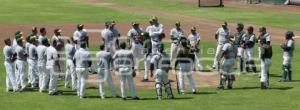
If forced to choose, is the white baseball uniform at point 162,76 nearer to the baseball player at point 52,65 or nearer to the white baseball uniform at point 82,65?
the white baseball uniform at point 82,65

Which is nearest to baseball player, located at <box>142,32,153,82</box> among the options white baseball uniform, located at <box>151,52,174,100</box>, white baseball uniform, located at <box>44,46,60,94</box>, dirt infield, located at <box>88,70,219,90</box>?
dirt infield, located at <box>88,70,219,90</box>

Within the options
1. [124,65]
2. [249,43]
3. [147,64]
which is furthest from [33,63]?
[249,43]

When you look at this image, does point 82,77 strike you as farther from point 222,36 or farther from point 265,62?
point 222,36

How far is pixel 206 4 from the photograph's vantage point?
243 feet

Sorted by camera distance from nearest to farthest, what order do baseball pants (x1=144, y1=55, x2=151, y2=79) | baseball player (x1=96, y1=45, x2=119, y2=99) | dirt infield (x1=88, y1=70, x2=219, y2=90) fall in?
1. baseball player (x1=96, y1=45, x2=119, y2=99)
2. dirt infield (x1=88, y1=70, x2=219, y2=90)
3. baseball pants (x1=144, y1=55, x2=151, y2=79)

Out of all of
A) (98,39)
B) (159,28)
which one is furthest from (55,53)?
→ (98,39)

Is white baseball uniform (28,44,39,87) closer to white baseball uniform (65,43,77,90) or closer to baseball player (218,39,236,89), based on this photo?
white baseball uniform (65,43,77,90)

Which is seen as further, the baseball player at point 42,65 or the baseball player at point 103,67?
the baseball player at point 42,65

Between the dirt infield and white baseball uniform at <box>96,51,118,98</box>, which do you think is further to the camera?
the dirt infield

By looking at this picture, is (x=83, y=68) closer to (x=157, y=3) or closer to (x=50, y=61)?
(x=50, y=61)

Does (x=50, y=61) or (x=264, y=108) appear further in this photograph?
(x=50, y=61)

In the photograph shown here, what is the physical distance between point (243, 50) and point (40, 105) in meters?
11.0

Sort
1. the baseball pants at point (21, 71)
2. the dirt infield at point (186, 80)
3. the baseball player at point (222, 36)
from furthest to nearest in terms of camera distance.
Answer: the baseball player at point (222, 36) < the dirt infield at point (186, 80) < the baseball pants at point (21, 71)

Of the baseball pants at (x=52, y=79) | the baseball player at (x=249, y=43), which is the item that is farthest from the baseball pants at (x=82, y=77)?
the baseball player at (x=249, y=43)
